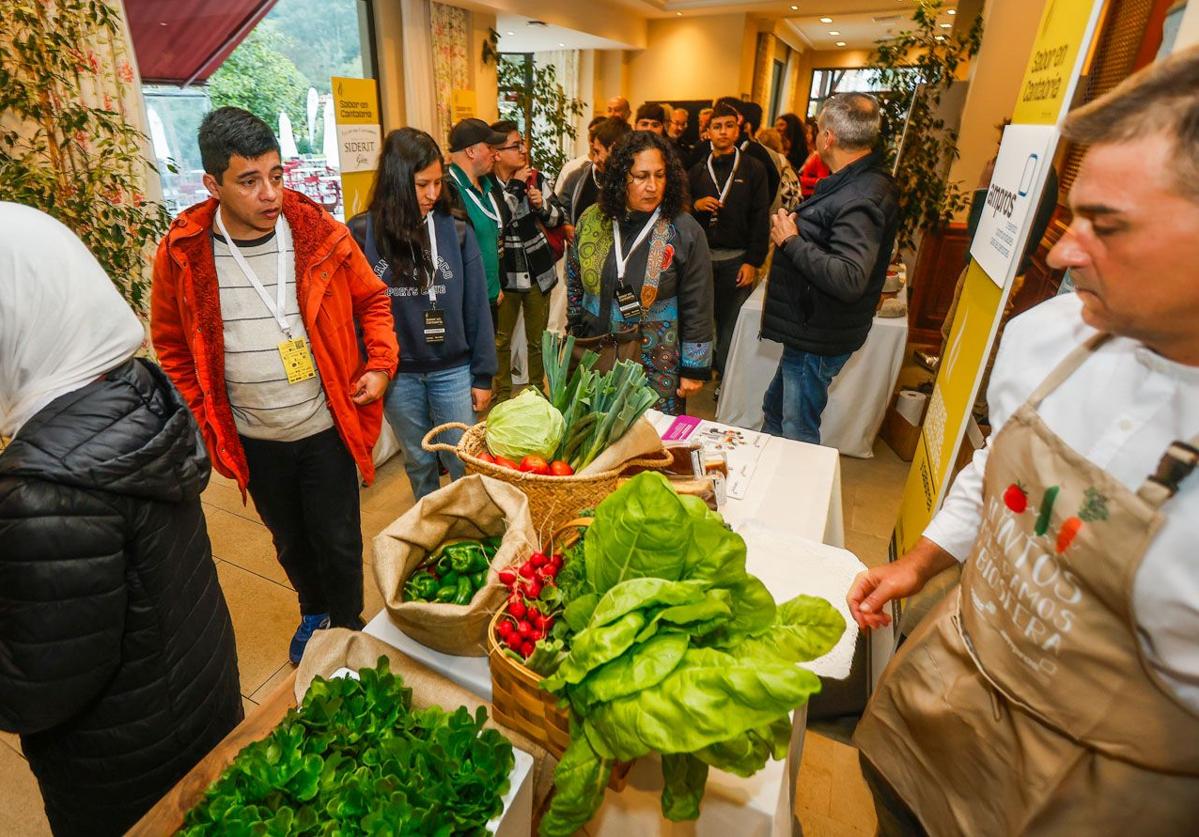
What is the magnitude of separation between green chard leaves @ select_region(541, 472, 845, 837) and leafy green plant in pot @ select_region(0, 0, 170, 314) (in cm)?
267

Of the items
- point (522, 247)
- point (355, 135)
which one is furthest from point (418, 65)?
point (522, 247)

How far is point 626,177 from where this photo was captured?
229 centimetres

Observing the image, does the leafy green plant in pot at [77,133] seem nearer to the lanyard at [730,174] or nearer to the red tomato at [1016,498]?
the lanyard at [730,174]

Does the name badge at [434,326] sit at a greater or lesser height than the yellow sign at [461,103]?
lesser

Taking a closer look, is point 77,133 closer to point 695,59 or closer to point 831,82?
point 695,59

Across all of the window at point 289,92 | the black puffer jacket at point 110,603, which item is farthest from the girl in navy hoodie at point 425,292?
the window at point 289,92

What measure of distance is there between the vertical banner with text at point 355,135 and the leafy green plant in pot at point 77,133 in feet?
2.77

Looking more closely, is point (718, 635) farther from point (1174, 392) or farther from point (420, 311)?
point (420, 311)

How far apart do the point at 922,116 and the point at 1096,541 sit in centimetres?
499

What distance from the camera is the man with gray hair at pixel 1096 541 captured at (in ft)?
2.29

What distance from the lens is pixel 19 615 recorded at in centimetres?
84

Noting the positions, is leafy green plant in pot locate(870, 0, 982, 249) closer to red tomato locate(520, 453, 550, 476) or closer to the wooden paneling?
the wooden paneling

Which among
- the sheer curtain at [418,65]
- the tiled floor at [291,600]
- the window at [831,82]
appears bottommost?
the tiled floor at [291,600]

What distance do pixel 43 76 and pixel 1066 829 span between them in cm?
369
